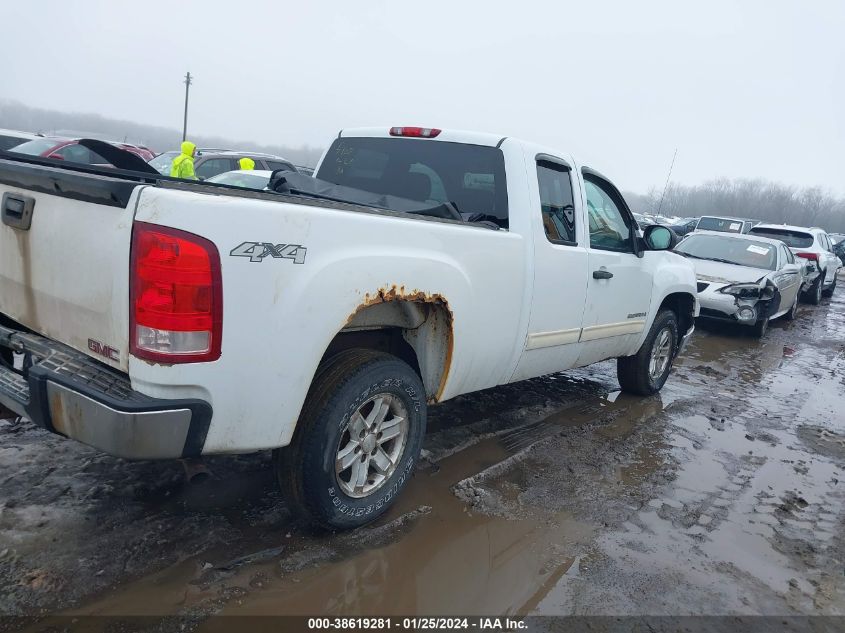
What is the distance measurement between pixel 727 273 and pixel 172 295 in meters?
9.47

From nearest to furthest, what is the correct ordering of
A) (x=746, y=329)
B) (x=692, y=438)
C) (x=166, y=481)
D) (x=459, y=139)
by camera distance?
(x=166, y=481) < (x=459, y=139) < (x=692, y=438) < (x=746, y=329)

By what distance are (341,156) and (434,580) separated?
9.98ft

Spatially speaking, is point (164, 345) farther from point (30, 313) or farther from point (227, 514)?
point (227, 514)

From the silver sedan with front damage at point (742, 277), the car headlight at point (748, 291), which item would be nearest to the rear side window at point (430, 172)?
the silver sedan with front damage at point (742, 277)

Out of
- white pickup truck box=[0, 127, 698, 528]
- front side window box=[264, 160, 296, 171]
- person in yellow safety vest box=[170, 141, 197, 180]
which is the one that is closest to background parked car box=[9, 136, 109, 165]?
front side window box=[264, 160, 296, 171]

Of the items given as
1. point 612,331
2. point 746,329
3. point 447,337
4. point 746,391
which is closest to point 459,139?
point 447,337

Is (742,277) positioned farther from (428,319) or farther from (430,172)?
(428,319)

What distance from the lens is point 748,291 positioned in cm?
932

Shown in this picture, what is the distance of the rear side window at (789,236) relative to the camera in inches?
587

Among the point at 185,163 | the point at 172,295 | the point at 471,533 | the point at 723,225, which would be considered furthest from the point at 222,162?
the point at 723,225

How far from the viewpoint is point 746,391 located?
6.55 meters

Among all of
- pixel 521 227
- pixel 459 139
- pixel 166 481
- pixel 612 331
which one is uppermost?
pixel 459 139

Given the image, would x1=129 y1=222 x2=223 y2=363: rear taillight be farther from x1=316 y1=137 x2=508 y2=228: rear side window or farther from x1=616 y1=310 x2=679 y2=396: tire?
x1=616 y1=310 x2=679 y2=396: tire

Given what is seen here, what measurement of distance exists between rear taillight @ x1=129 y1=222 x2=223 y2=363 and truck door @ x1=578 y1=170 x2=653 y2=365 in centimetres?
285
